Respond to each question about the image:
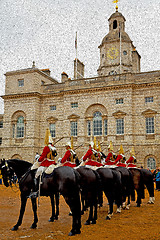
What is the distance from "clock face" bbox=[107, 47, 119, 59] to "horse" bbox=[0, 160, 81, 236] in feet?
95.5

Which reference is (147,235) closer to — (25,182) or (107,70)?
(25,182)

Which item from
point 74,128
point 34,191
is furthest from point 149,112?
point 34,191

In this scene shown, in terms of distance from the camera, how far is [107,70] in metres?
35.2

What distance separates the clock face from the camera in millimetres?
35281

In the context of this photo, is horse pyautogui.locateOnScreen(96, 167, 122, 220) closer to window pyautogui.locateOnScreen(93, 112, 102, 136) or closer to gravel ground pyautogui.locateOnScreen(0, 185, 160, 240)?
gravel ground pyautogui.locateOnScreen(0, 185, 160, 240)

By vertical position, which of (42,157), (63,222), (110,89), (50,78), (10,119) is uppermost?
(50,78)

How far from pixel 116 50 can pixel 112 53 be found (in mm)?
670

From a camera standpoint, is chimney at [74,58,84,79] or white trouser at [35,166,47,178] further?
chimney at [74,58,84,79]

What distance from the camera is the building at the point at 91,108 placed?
27.2 meters

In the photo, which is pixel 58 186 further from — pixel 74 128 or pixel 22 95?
pixel 22 95

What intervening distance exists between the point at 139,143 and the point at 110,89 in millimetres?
6729

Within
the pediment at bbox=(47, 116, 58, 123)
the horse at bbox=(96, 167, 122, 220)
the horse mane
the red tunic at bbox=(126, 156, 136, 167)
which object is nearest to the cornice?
the pediment at bbox=(47, 116, 58, 123)

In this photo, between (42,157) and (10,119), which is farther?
(10,119)

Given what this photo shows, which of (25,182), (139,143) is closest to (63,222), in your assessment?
(25,182)
